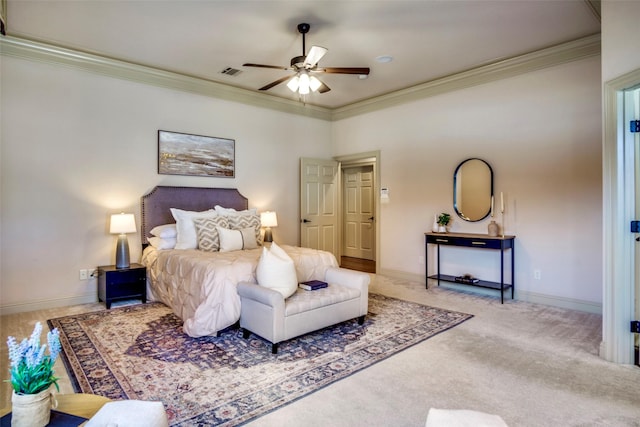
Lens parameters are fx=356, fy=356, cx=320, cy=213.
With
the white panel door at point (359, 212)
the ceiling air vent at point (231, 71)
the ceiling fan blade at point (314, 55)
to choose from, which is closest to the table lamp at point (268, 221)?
the ceiling air vent at point (231, 71)

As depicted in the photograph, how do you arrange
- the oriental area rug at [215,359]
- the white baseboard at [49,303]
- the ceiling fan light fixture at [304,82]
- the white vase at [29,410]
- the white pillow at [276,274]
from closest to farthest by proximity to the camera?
the white vase at [29,410] < the oriental area rug at [215,359] < the white pillow at [276,274] < the ceiling fan light fixture at [304,82] < the white baseboard at [49,303]

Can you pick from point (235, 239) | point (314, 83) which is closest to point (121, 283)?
point (235, 239)

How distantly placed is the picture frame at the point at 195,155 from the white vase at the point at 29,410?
13.5 ft

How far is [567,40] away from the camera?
403cm

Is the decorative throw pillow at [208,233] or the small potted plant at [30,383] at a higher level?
the decorative throw pillow at [208,233]

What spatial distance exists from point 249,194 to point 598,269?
15.7 feet

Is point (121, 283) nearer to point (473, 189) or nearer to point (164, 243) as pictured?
point (164, 243)

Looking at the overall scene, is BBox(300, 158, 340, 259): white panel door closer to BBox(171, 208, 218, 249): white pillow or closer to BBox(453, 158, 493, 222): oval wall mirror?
BBox(171, 208, 218, 249): white pillow

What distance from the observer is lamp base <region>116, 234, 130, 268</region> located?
4328mm

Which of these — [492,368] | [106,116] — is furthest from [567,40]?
[106,116]

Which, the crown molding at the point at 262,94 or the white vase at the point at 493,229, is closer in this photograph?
the crown molding at the point at 262,94

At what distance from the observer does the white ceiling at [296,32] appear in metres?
3.33

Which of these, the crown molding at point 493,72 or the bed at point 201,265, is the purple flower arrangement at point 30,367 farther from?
the crown molding at point 493,72

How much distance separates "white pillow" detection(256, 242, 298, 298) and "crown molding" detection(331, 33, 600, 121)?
12.3 feet
